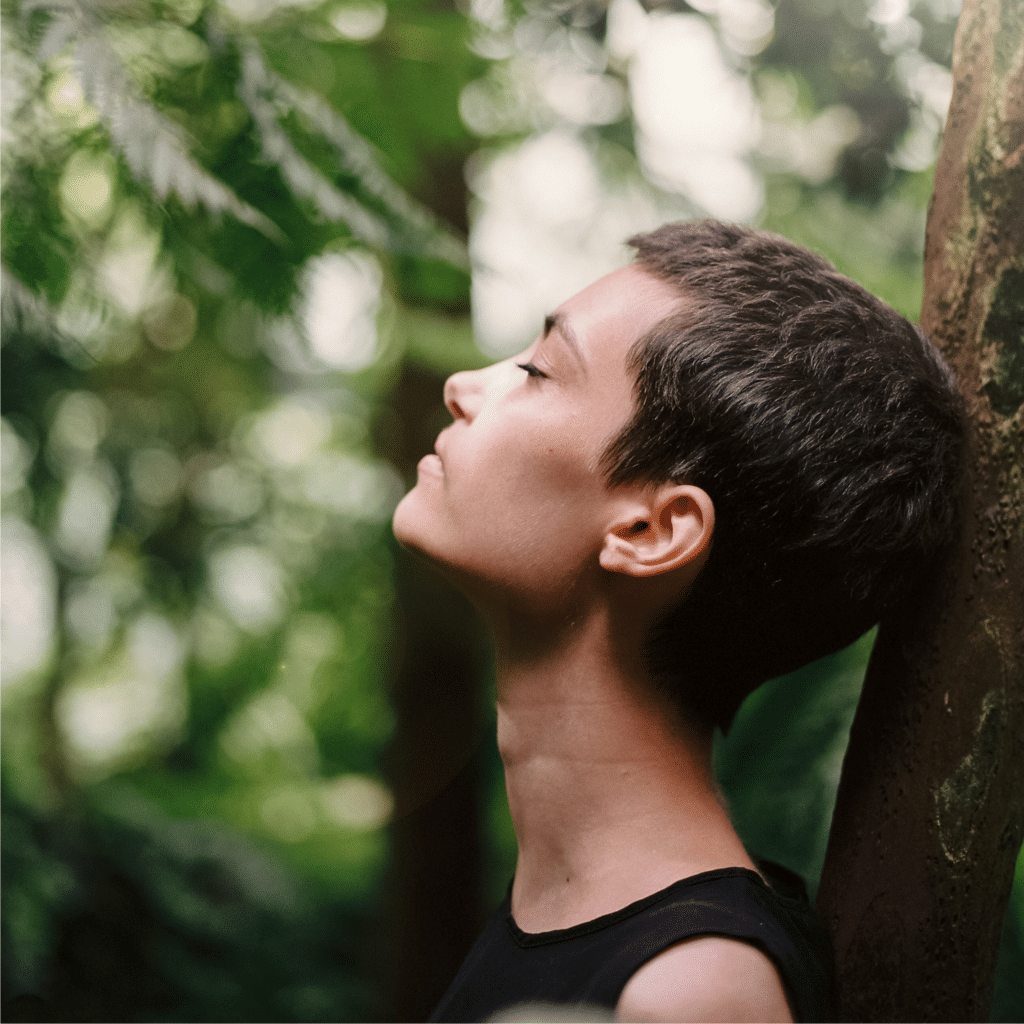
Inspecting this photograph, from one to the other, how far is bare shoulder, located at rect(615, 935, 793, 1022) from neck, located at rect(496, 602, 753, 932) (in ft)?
0.49

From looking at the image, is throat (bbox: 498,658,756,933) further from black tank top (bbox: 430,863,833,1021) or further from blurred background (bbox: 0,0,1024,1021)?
blurred background (bbox: 0,0,1024,1021)

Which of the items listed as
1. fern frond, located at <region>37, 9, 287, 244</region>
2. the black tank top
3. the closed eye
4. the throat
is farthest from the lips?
the black tank top

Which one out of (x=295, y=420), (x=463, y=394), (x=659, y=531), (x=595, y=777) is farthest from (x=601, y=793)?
(x=295, y=420)

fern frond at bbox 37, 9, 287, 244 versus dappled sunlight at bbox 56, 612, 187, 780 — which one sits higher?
fern frond at bbox 37, 9, 287, 244

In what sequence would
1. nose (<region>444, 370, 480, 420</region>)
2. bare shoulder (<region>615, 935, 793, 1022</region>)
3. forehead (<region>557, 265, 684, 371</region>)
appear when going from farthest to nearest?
nose (<region>444, 370, 480, 420</region>), forehead (<region>557, 265, 684, 371</region>), bare shoulder (<region>615, 935, 793, 1022</region>)

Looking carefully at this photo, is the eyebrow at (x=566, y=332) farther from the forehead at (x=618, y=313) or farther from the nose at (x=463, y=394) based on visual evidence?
the nose at (x=463, y=394)

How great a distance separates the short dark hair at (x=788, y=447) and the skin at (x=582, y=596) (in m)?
0.04

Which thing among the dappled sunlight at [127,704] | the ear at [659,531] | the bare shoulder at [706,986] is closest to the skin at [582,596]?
the ear at [659,531]

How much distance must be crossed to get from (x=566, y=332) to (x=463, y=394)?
0.63ft

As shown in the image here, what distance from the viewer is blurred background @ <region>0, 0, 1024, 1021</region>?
1.29m

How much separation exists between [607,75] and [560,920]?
242cm

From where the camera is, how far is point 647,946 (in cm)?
85

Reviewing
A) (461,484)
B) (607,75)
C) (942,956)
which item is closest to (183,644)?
(607,75)

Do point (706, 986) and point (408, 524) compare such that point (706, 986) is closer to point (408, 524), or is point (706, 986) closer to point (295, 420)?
point (408, 524)
